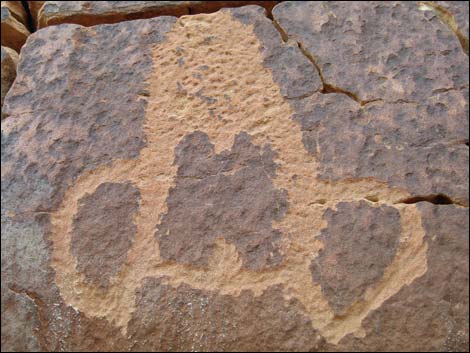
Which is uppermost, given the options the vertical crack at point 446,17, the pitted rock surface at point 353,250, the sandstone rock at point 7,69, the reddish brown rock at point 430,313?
the sandstone rock at point 7,69

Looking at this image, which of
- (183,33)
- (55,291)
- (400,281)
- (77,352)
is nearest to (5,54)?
(183,33)

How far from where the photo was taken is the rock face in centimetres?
102

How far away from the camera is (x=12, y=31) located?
135cm

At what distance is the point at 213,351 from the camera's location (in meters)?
1.01

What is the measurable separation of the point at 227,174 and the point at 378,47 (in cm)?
49

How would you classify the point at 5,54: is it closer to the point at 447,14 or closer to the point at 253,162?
the point at 253,162

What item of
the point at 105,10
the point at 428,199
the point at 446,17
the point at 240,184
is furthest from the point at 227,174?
the point at 446,17

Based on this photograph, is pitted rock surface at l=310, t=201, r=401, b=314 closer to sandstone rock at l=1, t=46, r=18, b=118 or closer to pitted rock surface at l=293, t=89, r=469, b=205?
pitted rock surface at l=293, t=89, r=469, b=205

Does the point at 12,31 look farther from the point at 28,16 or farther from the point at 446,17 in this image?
the point at 446,17

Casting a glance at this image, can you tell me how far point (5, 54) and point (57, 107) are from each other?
247mm

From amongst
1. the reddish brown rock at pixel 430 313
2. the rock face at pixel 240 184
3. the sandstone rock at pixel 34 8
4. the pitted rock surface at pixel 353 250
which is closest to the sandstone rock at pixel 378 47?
Result: the rock face at pixel 240 184

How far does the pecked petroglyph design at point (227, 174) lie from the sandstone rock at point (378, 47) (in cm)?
14

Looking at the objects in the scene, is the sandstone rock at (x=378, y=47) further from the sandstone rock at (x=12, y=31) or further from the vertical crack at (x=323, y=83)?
the sandstone rock at (x=12, y=31)

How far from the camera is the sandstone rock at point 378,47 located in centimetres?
119
